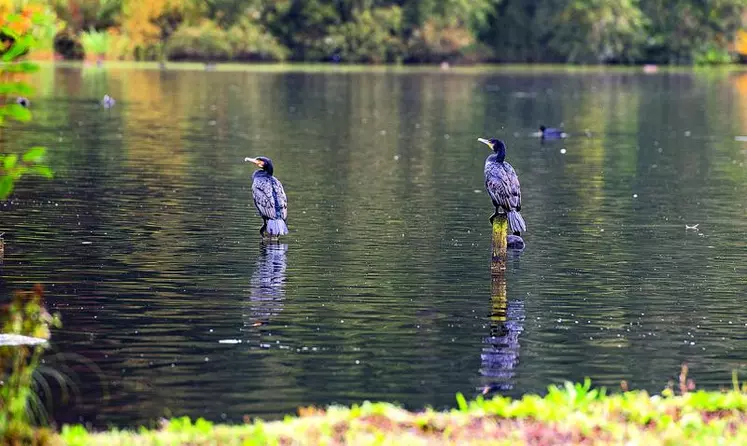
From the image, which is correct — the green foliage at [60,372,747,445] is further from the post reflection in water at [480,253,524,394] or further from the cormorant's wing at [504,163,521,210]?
the cormorant's wing at [504,163,521,210]

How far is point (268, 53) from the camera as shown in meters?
120

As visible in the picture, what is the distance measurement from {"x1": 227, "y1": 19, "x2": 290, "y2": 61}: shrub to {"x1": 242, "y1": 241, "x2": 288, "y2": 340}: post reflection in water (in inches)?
3709

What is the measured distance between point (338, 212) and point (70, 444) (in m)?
16.3

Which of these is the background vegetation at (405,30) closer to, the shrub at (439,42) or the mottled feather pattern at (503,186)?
the shrub at (439,42)

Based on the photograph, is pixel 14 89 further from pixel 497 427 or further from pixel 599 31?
pixel 599 31

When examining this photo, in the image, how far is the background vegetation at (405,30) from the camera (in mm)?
112688

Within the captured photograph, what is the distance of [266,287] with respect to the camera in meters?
18.6

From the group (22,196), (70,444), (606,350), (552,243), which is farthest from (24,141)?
(70,444)

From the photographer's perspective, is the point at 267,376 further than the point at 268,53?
No

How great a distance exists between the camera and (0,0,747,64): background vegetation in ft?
370

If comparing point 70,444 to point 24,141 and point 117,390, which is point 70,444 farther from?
point 24,141

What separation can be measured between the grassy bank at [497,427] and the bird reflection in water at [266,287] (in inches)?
208

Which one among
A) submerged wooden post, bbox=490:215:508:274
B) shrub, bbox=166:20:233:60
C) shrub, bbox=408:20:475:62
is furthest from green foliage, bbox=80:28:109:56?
submerged wooden post, bbox=490:215:508:274

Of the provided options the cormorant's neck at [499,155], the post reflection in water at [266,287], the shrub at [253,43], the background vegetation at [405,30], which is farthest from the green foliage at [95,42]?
the post reflection in water at [266,287]
